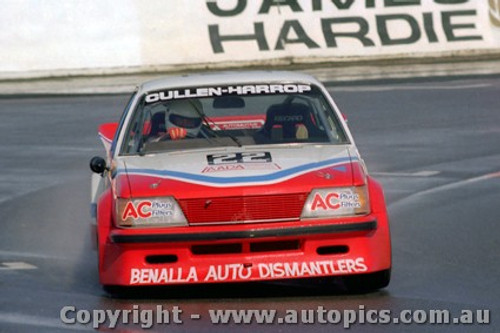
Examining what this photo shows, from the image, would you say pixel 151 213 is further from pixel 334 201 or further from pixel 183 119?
pixel 183 119

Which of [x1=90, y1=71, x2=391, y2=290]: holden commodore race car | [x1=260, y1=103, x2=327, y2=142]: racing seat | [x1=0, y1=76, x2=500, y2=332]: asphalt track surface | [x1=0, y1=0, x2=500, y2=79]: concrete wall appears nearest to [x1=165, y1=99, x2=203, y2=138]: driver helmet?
[x1=260, y1=103, x2=327, y2=142]: racing seat

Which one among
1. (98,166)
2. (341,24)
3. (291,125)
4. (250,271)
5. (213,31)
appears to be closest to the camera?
(250,271)

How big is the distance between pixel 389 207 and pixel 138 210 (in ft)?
15.7

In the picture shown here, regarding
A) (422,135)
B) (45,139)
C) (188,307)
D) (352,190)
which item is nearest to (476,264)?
(352,190)

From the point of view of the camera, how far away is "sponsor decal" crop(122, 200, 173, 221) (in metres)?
8.35

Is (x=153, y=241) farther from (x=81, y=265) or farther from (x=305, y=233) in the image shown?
(x=81, y=265)

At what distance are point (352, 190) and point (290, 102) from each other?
62.9 inches

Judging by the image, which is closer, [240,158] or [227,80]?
[240,158]

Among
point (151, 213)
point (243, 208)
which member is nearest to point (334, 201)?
point (243, 208)

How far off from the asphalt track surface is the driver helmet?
1182 millimetres

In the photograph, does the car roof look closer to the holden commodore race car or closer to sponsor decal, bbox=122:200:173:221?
the holden commodore race car

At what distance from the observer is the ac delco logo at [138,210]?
27.5 feet

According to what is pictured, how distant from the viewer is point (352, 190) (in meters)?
8.46

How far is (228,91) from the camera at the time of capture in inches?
391
